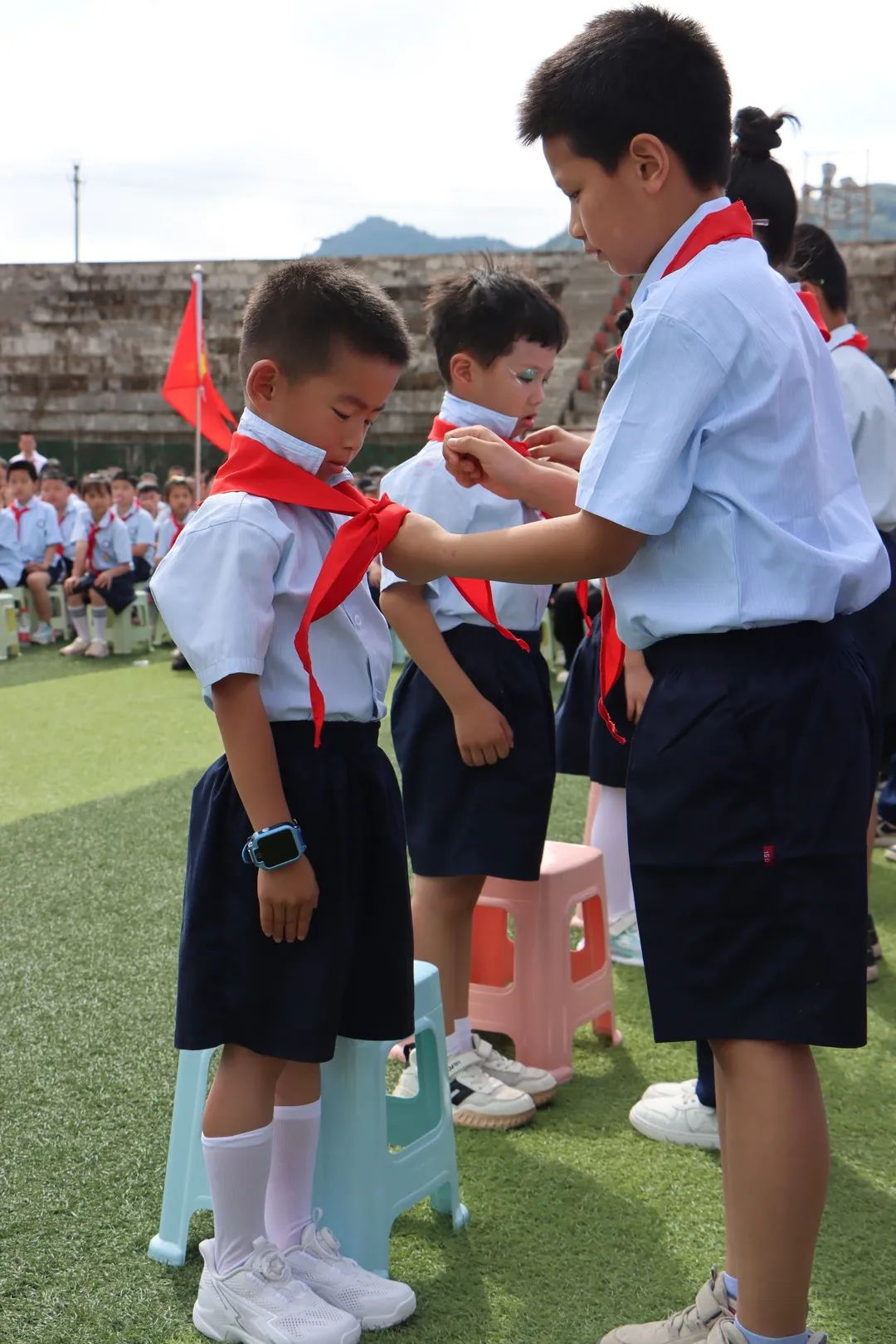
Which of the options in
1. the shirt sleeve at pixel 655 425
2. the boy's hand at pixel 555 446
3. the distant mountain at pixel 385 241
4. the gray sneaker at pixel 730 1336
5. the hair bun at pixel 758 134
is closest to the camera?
the shirt sleeve at pixel 655 425

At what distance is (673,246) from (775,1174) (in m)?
0.94

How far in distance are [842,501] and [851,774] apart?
0.94 ft

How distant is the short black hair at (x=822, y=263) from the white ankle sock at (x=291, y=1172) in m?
1.98

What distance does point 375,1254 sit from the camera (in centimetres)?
175

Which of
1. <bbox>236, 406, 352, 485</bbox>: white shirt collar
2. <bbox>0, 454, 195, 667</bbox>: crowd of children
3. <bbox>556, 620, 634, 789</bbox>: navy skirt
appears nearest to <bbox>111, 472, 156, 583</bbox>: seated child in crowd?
<bbox>0, 454, 195, 667</bbox>: crowd of children

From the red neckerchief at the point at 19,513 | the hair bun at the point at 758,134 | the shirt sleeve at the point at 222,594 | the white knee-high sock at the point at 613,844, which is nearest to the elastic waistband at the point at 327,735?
the shirt sleeve at the point at 222,594

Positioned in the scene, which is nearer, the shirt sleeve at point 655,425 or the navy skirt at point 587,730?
the shirt sleeve at point 655,425

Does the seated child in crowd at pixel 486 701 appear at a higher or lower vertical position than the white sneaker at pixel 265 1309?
higher

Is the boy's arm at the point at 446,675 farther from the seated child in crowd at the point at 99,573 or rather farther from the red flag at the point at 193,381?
the seated child in crowd at the point at 99,573

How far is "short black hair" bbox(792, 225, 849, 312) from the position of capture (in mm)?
2801

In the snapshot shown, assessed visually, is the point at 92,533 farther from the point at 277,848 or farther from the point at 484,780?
the point at 277,848

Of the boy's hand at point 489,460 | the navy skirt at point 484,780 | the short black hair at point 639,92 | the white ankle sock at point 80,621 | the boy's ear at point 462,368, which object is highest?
the short black hair at point 639,92

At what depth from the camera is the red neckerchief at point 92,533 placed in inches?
360

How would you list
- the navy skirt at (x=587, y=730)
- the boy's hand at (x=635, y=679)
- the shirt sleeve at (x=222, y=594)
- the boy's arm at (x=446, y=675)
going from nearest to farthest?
1. the shirt sleeve at (x=222, y=594)
2. the boy's hand at (x=635, y=679)
3. the boy's arm at (x=446, y=675)
4. the navy skirt at (x=587, y=730)
